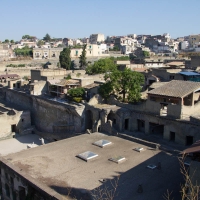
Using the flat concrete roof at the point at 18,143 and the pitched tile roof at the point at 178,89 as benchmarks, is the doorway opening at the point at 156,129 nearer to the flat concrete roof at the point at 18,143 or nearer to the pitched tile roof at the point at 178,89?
the pitched tile roof at the point at 178,89

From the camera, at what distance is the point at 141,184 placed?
48.4 feet

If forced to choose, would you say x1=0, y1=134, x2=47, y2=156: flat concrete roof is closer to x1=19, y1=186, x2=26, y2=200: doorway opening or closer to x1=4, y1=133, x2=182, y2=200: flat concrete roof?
x1=4, y1=133, x2=182, y2=200: flat concrete roof

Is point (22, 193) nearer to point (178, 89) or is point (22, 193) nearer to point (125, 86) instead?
point (125, 86)

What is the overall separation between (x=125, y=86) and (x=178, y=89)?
218 inches

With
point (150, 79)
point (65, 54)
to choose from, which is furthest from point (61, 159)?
point (65, 54)

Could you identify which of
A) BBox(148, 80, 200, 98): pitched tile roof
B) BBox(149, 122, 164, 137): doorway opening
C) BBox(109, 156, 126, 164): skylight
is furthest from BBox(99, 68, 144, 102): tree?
BBox(109, 156, 126, 164): skylight

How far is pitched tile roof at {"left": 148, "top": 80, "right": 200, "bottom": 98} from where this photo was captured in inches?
875

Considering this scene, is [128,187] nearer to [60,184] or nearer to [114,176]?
[114,176]

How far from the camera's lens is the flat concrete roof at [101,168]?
14672mm

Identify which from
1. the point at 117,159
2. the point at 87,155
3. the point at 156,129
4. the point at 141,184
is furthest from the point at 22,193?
the point at 156,129

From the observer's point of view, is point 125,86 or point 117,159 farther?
point 125,86

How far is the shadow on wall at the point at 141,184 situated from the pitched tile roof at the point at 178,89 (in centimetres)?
658

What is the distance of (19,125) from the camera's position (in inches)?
1233

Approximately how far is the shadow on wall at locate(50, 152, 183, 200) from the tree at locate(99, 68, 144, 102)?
9.70 m
